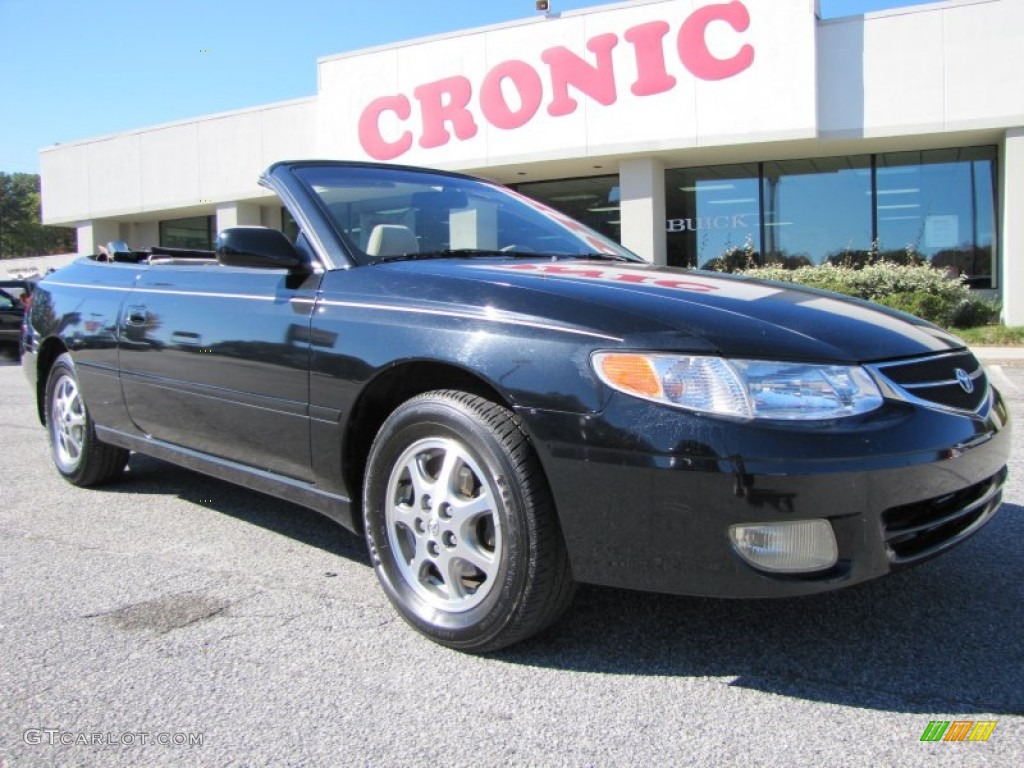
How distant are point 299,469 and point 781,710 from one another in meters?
1.81

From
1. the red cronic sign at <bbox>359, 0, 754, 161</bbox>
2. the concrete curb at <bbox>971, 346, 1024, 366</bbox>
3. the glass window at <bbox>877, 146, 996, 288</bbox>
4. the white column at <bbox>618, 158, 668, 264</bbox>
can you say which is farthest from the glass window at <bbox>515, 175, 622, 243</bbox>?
the concrete curb at <bbox>971, 346, 1024, 366</bbox>

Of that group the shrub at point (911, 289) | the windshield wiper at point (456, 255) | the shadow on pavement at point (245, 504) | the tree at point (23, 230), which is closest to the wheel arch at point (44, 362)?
the shadow on pavement at point (245, 504)

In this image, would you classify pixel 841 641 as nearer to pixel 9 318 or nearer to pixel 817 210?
pixel 817 210

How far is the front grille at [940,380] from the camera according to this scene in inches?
91.6

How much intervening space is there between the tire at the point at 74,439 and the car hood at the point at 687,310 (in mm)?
2523

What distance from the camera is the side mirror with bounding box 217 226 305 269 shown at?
3.05 metres

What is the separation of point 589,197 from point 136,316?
15636mm

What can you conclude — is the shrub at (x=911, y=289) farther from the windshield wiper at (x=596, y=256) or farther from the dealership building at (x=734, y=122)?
the windshield wiper at (x=596, y=256)

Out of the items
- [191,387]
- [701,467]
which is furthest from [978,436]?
[191,387]

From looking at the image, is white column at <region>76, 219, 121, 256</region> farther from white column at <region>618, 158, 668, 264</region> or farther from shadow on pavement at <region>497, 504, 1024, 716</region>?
shadow on pavement at <region>497, 504, 1024, 716</region>

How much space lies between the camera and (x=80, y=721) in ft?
7.21

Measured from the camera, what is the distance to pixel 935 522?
2.34 m

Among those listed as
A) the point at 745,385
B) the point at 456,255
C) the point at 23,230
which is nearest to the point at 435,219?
the point at 456,255

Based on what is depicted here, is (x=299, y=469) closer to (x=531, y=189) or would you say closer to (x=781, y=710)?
(x=781, y=710)
